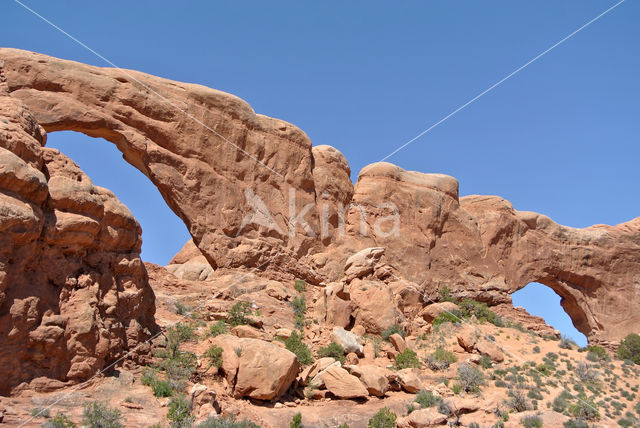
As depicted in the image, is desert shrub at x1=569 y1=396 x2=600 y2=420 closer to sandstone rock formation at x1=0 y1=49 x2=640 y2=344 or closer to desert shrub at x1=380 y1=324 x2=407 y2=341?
desert shrub at x1=380 y1=324 x2=407 y2=341

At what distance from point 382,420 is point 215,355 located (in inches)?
191

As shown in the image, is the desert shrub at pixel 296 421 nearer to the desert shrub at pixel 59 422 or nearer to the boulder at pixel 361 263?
the desert shrub at pixel 59 422

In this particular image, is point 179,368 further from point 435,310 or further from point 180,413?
point 435,310

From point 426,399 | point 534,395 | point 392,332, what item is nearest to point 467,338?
point 392,332

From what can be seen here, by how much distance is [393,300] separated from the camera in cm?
2228

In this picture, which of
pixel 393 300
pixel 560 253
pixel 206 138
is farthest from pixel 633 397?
pixel 206 138

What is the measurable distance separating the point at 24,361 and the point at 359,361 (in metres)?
10.4

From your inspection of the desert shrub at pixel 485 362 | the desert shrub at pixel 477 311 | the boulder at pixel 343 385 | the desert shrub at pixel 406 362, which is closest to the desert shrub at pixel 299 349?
the boulder at pixel 343 385

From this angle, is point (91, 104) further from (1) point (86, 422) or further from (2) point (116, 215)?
(1) point (86, 422)

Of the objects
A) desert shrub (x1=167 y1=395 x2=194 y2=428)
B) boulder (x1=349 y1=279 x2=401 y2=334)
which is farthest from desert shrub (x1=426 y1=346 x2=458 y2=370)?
desert shrub (x1=167 y1=395 x2=194 y2=428)

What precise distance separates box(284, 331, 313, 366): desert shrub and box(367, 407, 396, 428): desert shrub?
3.47m

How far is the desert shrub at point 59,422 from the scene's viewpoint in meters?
10.6

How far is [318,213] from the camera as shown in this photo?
87.6 ft

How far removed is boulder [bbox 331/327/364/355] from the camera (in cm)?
1886
